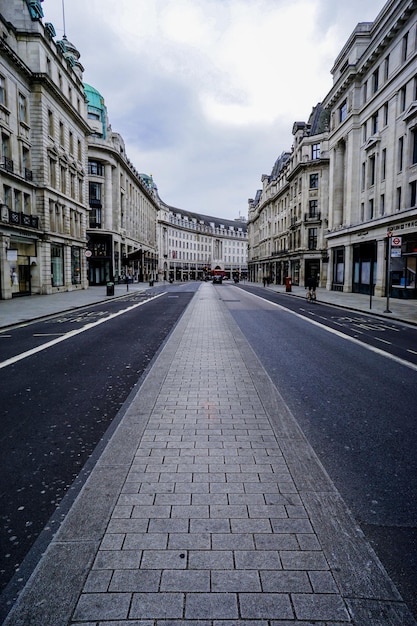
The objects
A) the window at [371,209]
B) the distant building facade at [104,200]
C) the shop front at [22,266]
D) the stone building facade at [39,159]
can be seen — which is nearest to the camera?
the stone building facade at [39,159]

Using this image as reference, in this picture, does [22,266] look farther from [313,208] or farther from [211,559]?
[313,208]

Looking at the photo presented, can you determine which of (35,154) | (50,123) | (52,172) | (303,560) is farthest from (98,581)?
(50,123)

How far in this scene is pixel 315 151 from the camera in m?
51.5

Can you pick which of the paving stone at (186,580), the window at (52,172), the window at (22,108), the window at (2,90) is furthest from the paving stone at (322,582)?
the window at (52,172)

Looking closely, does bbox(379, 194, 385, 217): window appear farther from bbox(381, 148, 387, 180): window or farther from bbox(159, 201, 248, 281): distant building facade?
bbox(159, 201, 248, 281): distant building facade

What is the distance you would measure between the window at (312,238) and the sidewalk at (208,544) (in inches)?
1970

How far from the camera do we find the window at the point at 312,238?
5219 centimetres

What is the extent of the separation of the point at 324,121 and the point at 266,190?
95.1 feet

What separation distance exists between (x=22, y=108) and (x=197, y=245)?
102016 millimetres

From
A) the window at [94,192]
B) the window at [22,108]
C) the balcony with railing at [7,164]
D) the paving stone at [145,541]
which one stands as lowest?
the paving stone at [145,541]

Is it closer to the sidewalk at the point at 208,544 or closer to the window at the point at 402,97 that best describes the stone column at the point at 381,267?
the window at the point at 402,97

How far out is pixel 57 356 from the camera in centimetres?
934

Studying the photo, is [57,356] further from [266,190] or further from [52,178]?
[266,190]

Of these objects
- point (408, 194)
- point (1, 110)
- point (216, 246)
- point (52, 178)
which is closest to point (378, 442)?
point (408, 194)
